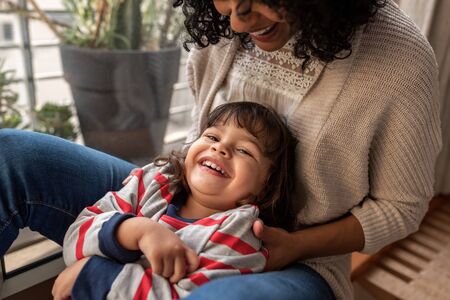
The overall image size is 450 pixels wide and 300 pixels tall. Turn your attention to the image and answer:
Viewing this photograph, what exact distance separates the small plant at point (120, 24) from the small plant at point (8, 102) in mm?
223

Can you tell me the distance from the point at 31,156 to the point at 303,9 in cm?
59

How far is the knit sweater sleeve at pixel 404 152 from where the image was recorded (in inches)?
33.0

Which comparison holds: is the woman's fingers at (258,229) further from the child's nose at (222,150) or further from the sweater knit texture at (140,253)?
the child's nose at (222,150)

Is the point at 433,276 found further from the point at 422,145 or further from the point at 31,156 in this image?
the point at 31,156

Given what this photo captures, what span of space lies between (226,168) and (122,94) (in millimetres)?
859

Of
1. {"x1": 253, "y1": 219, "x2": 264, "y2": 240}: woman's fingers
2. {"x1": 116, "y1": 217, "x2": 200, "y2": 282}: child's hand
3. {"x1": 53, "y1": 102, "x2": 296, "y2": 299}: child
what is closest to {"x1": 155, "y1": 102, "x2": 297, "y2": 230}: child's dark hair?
{"x1": 53, "y1": 102, "x2": 296, "y2": 299}: child

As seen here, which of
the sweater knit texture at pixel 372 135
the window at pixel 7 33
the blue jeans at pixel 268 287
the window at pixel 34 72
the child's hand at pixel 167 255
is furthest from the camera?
the window at pixel 7 33

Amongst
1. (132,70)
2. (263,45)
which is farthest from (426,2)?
(132,70)

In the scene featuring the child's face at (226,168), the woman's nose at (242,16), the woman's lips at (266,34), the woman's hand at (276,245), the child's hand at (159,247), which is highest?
the woman's nose at (242,16)

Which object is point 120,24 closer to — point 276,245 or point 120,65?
point 120,65

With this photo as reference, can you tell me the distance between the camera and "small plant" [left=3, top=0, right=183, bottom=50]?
5.02 ft

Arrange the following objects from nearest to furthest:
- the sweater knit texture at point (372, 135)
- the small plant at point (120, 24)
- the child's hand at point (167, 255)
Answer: the child's hand at point (167, 255), the sweater knit texture at point (372, 135), the small plant at point (120, 24)

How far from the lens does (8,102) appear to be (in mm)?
1456

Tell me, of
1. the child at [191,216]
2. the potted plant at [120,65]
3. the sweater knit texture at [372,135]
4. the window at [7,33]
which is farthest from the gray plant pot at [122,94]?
the sweater knit texture at [372,135]
